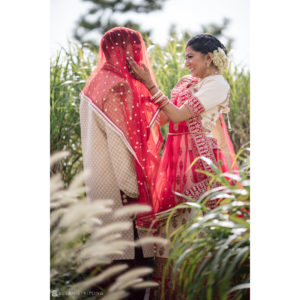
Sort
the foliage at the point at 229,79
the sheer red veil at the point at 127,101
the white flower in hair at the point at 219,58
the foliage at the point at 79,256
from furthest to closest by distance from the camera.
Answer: the foliage at the point at 229,79 < the white flower in hair at the point at 219,58 < the sheer red veil at the point at 127,101 < the foliage at the point at 79,256

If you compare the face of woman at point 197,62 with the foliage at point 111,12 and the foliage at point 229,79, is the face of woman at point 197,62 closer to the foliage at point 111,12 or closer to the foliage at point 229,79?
the foliage at point 111,12

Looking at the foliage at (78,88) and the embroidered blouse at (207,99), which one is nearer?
the embroidered blouse at (207,99)

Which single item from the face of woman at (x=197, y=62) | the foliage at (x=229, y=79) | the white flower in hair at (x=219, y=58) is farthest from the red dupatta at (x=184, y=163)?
the foliage at (x=229, y=79)

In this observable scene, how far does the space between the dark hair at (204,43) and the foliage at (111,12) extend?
280mm

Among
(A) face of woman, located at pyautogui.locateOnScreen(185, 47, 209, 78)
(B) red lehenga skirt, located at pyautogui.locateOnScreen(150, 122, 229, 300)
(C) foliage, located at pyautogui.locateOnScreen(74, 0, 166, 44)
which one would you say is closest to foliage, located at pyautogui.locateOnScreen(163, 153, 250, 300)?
(B) red lehenga skirt, located at pyautogui.locateOnScreen(150, 122, 229, 300)

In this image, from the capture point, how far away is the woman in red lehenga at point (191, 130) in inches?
97.8

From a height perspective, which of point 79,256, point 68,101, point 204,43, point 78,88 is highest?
point 204,43

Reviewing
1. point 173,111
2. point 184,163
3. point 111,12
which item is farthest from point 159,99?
point 111,12

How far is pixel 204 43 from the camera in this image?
2576mm

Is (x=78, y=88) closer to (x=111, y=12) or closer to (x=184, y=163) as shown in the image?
(x=111, y=12)

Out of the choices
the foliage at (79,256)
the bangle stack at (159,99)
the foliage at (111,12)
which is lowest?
the foliage at (79,256)

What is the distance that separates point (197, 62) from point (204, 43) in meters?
0.11
